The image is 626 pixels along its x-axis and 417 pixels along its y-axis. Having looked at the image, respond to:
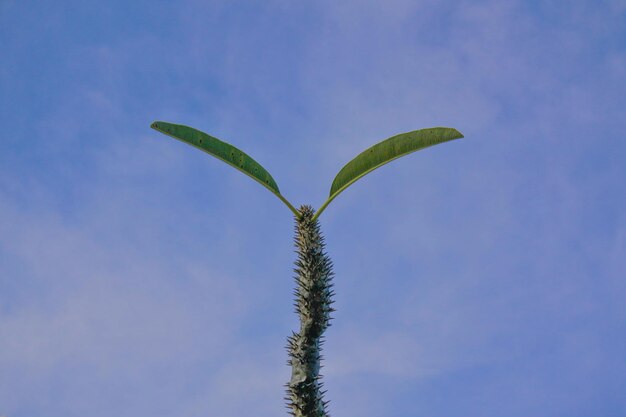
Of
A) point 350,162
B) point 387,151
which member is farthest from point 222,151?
point 387,151

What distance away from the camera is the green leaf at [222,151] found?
7184mm

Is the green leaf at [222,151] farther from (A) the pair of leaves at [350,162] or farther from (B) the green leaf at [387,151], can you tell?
(B) the green leaf at [387,151]

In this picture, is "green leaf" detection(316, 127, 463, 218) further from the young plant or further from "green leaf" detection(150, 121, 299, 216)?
"green leaf" detection(150, 121, 299, 216)

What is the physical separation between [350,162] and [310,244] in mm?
1032

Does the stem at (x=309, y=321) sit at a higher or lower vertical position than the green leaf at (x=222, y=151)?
lower

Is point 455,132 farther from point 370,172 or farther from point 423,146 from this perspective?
point 370,172

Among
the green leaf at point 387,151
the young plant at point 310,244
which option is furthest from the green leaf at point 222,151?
the green leaf at point 387,151

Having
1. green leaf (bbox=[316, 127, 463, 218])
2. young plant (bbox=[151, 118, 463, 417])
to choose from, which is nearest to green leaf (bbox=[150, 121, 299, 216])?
young plant (bbox=[151, 118, 463, 417])

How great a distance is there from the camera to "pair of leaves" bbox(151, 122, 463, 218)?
7.20 metres

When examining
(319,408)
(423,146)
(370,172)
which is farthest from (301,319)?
(423,146)

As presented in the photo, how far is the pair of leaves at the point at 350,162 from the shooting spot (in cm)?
720

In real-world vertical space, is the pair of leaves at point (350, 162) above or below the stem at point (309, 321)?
above

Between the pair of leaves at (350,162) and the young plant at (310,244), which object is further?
the pair of leaves at (350,162)

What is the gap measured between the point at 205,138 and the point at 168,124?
42 centimetres
